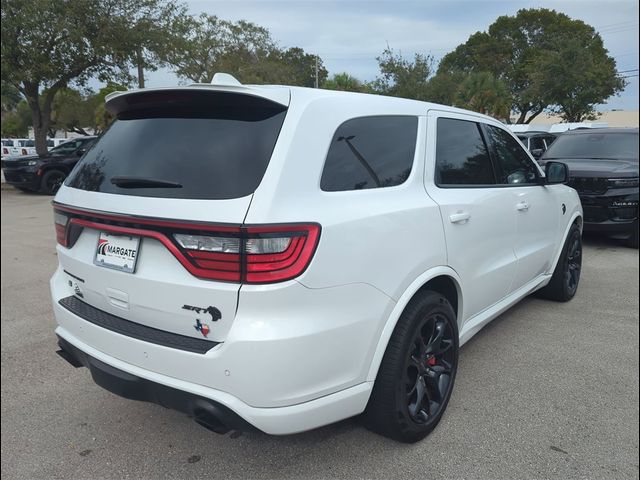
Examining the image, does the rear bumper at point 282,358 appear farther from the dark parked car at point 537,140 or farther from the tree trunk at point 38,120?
the tree trunk at point 38,120

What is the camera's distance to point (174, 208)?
1.93 m

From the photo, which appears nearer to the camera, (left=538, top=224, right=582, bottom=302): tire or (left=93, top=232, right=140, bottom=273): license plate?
(left=93, top=232, right=140, bottom=273): license plate

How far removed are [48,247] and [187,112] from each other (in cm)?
618

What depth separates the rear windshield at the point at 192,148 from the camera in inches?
76.4

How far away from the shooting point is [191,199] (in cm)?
192

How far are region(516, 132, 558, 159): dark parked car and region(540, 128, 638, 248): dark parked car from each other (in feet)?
1.87

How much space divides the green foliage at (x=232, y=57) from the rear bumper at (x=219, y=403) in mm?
10099

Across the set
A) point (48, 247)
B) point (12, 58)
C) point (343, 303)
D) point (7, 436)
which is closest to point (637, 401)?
point (343, 303)

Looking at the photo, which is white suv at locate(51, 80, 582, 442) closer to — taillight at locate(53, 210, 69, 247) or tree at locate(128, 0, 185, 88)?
taillight at locate(53, 210, 69, 247)

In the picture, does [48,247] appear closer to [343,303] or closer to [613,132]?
[343,303]

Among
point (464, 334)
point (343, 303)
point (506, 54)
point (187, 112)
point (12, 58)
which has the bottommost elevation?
point (464, 334)

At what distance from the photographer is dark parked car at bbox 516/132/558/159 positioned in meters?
7.38

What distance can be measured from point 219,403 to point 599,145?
6.83 metres

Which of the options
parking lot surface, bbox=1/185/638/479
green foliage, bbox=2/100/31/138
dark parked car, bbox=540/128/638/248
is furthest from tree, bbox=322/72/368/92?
green foliage, bbox=2/100/31/138
